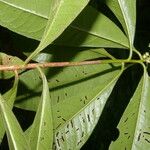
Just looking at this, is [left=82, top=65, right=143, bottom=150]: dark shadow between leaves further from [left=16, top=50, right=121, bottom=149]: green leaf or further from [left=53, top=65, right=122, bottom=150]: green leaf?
[left=53, top=65, right=122, bottom=150]: green leaf

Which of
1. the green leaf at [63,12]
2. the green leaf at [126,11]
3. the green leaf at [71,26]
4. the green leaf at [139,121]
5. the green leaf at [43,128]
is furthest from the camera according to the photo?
the green leaf at [139,121]

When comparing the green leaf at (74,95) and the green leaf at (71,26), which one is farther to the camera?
the green leaf at (74,95)

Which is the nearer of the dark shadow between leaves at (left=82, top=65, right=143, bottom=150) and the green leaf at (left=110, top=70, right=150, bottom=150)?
the green leaf at (left=110, top=70, right=150, bottom=150)

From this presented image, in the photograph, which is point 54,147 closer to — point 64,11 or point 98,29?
point 98,29

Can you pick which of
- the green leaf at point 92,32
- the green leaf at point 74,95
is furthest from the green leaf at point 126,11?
the green leaf at point 74,95

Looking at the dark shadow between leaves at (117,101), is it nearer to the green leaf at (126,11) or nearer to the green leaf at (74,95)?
the green leaf at (74,95)

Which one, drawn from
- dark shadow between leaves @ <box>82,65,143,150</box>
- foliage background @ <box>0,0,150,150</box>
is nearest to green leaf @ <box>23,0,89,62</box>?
foliage background @ <box>0,0,150,150</box>
